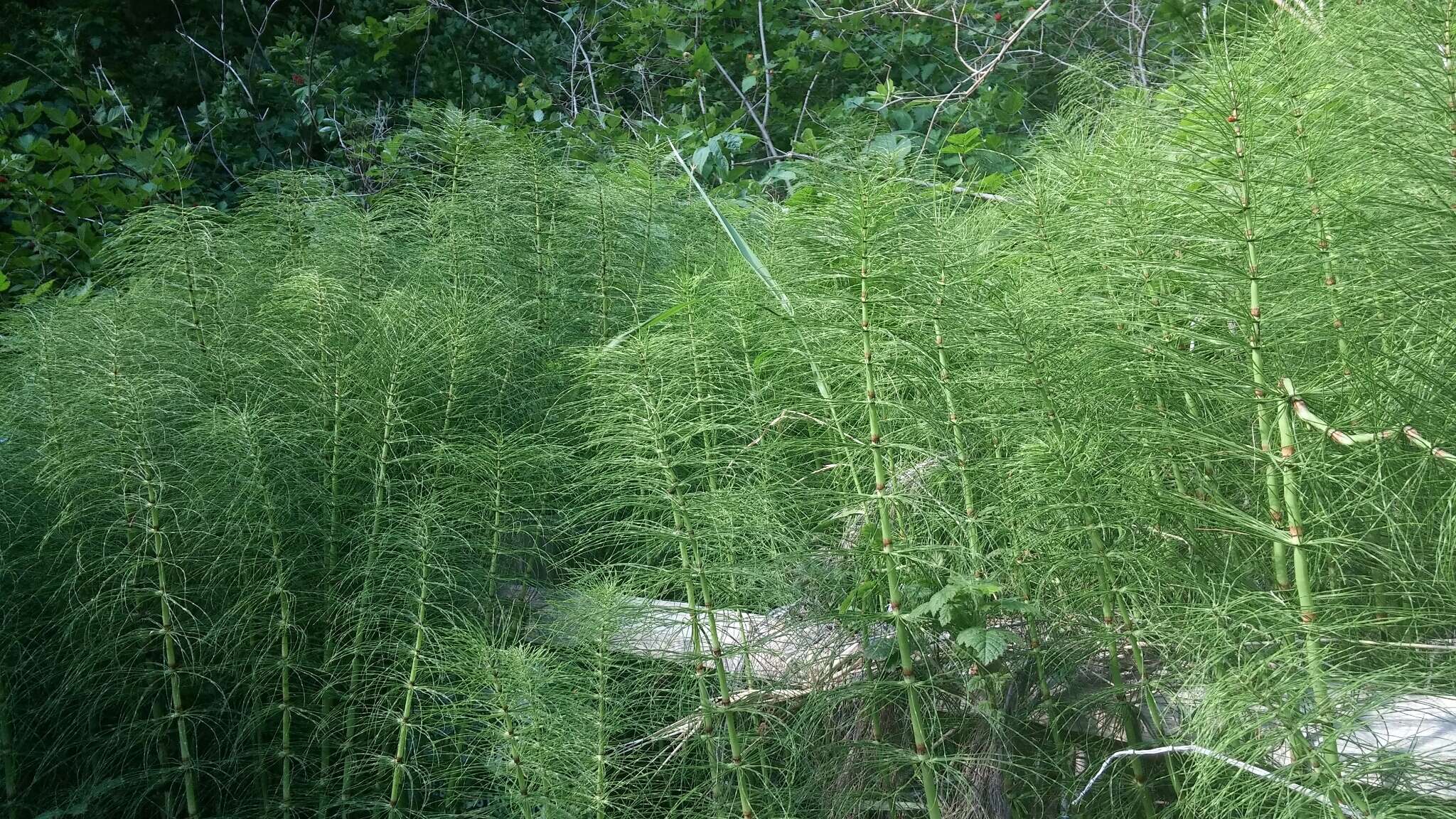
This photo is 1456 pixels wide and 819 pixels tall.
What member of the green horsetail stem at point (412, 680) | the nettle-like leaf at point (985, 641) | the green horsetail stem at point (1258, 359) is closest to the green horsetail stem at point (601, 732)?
the green horsetail stem at point (412, 680)

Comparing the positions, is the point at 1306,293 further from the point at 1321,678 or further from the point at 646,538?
the point at 646,538

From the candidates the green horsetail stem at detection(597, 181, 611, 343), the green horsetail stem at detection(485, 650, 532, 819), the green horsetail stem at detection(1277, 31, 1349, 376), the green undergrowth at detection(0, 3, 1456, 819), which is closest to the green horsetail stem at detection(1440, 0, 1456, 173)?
the green undergrowth at detection(0, 3, 1456, 819)

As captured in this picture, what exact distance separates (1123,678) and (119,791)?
185 centimetres

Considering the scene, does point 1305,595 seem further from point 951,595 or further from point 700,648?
point 700,648

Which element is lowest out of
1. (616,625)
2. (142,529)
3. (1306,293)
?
(142,529)

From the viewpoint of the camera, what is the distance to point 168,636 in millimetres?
2086

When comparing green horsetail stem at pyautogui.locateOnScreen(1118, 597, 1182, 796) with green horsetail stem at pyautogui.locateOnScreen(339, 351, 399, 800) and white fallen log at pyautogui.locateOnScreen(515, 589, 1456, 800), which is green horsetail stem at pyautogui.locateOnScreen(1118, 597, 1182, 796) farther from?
green horsetail stem at pyautogui.locateOnScreen(339, 351, 399, 800)

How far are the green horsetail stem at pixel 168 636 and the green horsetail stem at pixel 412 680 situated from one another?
349 mm

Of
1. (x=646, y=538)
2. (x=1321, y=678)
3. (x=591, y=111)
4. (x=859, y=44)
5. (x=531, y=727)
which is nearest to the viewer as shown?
(x=1321, y=678)

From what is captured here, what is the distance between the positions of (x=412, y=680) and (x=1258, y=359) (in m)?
1.46

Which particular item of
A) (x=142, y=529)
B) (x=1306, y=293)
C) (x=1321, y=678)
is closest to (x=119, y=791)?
(x=142, y=529)

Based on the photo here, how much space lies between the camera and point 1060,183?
244 cm

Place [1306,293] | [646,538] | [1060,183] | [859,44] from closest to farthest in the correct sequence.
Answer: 1. [1306,293]
2. [646,538]
3. [1060,183]
4. [859,44]

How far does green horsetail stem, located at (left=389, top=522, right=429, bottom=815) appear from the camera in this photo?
6.68 feet
